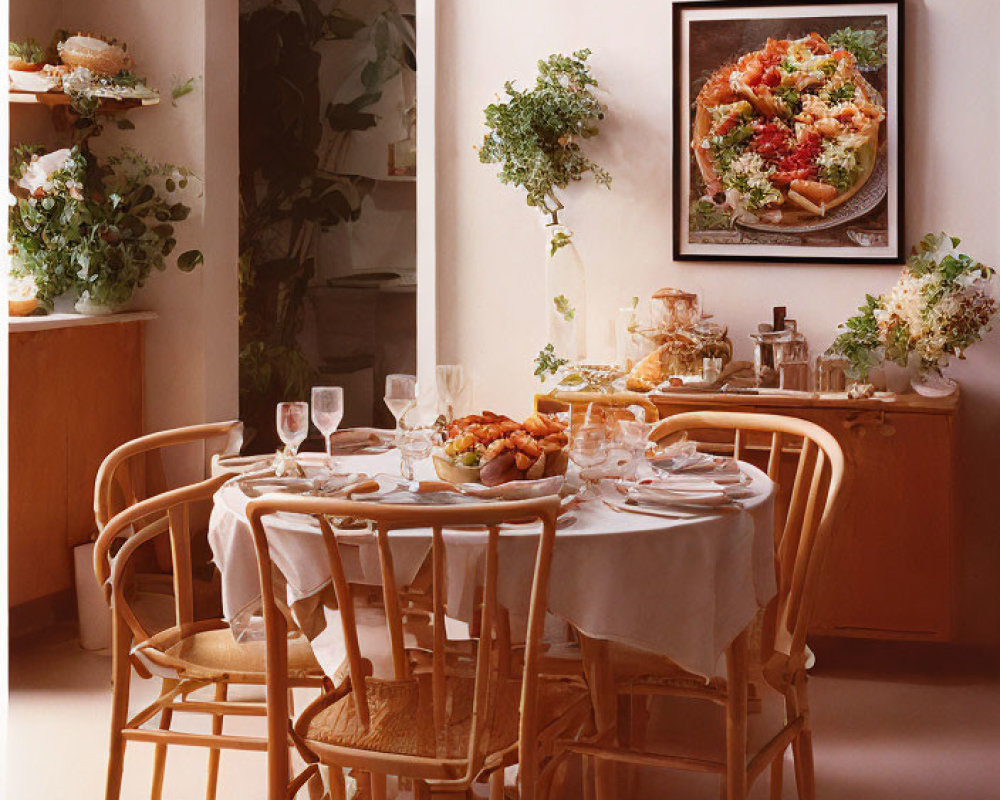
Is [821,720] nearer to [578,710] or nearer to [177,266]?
[578,710]

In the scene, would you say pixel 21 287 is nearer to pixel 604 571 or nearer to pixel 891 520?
pixel 604 571

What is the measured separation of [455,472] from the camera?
2.78 meters

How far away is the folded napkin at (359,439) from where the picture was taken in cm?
326

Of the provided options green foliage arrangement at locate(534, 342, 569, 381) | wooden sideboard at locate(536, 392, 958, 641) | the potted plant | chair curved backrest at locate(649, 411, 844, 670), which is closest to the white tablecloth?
chair curved backrest at locate(649, 411, 844, 670)

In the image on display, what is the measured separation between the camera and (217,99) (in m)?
4.79

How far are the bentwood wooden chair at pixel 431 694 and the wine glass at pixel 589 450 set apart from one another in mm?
434

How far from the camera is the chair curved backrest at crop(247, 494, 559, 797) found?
217 cm

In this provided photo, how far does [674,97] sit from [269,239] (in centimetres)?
224

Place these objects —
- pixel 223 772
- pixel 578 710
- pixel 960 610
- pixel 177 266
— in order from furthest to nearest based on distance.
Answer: pixel 177 266 → pixel 960 610 → pixel 223 772 → pixel 578 710

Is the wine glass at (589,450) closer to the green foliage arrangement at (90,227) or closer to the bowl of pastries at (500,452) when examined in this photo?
the bowl of pastries at (500,452)

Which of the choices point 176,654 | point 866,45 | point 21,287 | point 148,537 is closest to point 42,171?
point 21,287

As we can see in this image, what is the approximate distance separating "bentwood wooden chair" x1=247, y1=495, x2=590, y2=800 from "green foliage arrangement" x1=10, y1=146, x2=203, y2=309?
2.41 m

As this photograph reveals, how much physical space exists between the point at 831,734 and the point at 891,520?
69 cm

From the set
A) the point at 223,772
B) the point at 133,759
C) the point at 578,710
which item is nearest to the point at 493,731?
the point at 578,710
